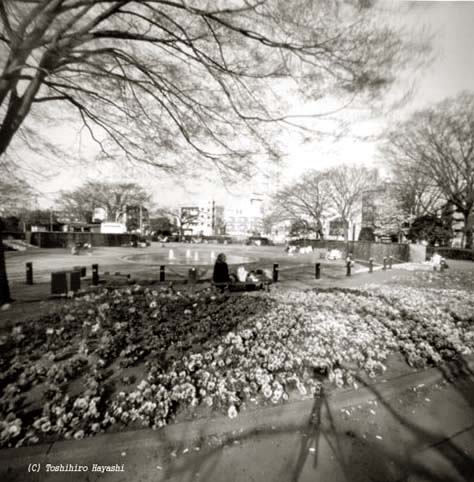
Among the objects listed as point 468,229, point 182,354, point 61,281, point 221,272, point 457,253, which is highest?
point 468,229

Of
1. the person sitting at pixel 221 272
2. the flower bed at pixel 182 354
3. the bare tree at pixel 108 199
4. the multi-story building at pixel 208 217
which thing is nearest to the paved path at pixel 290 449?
the flower bed at pixel 182 354

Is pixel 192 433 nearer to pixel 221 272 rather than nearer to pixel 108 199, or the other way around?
pixel 221 272

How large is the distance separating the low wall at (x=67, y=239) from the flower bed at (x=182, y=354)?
116ft

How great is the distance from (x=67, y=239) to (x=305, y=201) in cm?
3806

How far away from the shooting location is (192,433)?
2.46 meters

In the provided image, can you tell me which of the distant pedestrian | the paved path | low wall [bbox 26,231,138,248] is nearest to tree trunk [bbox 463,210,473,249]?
the distant pedestrian

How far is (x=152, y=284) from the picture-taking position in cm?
1005

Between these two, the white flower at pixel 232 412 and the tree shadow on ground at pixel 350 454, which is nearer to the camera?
the tree shadow on ground at pixel 350 454

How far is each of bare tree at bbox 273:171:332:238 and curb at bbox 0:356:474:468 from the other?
39101 millimetres

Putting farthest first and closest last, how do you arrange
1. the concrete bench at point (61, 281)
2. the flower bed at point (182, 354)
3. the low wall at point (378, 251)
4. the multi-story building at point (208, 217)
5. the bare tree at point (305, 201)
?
the multi-story building at point (208, 217) → the bare tree at point (305, 201) → the low wall at point (378, 251) → the concrete bench at point (61, 281) → the flower bed at point (182, 354)

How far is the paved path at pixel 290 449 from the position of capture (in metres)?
2.13

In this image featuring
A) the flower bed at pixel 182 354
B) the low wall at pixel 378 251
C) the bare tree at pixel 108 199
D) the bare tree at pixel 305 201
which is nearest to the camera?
the flower bed at pixel 182 354

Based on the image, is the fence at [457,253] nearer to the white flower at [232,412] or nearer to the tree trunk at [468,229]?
the tree trunk at [468,229]

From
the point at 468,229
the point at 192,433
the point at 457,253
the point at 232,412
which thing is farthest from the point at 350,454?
the point at 468,229
